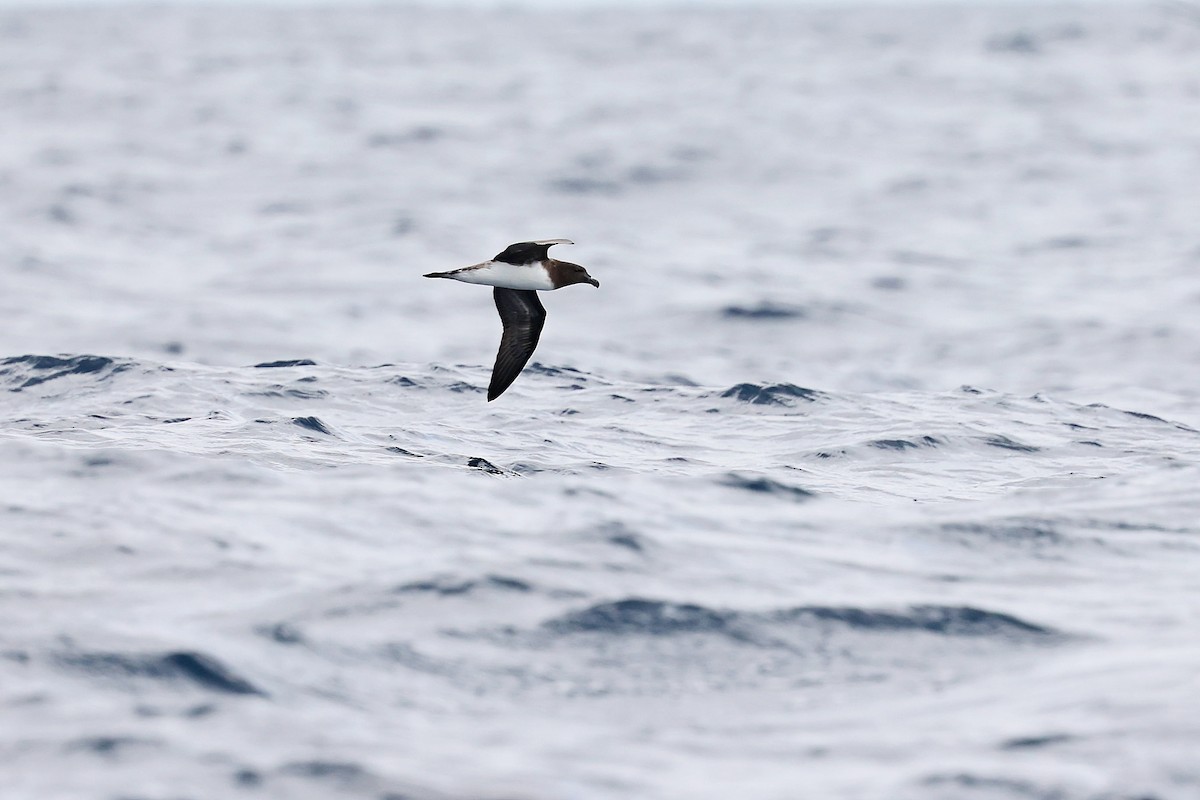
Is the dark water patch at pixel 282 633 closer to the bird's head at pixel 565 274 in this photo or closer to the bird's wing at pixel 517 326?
the bird's head at pixel 565 274

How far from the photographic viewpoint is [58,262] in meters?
23.6

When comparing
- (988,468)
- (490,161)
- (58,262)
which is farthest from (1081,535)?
(490,161)

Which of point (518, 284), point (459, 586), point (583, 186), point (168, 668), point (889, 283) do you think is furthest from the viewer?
point (583, 186)

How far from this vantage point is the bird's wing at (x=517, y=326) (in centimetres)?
1282

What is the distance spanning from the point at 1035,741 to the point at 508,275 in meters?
6.47

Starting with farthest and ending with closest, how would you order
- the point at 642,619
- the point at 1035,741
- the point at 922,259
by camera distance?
the point at 922,259, the point at 642,619, the point at 1035,741

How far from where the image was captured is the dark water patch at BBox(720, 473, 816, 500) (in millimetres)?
10812

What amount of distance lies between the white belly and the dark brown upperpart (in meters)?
0.05

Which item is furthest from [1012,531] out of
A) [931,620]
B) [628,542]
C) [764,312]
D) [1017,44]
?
[1017,44]

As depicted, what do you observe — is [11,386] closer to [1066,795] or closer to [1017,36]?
[1066,795]

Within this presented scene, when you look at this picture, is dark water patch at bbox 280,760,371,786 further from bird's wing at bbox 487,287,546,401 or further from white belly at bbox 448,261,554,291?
bird's wing at bbox 487,287,546,401

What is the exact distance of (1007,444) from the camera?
13.3 m

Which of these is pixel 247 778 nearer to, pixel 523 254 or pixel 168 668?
pixel 168 668

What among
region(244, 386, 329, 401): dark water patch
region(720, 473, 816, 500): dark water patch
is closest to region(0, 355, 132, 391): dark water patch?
region(244, 386, 329, 401): dark water patch
